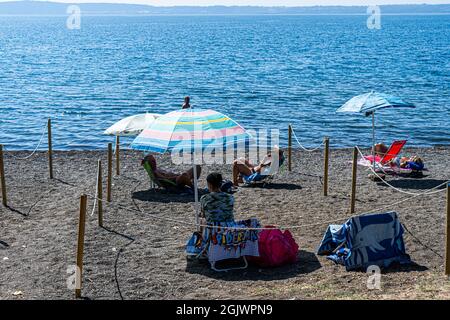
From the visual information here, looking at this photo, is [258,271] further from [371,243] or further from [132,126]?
[132,126]

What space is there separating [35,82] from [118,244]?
149 ft

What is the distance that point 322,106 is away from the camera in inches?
1452

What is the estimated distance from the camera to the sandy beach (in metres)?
9.09

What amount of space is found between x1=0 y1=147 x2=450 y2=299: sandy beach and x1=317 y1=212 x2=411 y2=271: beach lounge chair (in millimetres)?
191

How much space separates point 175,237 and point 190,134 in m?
1.78

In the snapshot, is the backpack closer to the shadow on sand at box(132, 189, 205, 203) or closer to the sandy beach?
the sandy beach

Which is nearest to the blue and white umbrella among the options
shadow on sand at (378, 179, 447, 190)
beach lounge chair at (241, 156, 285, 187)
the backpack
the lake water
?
shadow on sand at (378, 179, 447, 190)

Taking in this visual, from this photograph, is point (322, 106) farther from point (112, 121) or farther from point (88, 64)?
point (88, 64)

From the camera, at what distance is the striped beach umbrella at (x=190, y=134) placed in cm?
1060

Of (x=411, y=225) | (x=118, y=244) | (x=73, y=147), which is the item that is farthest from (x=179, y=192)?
(x=73, y=147)

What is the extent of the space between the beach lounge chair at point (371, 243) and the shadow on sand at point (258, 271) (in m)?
0.39

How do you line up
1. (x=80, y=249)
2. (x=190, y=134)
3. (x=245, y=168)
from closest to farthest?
(x=80, y=249), (x=190, y=134), (x=245, y=168)

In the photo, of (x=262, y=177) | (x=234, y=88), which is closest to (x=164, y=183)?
(x=262, y=177)

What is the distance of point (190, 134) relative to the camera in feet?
35.1
